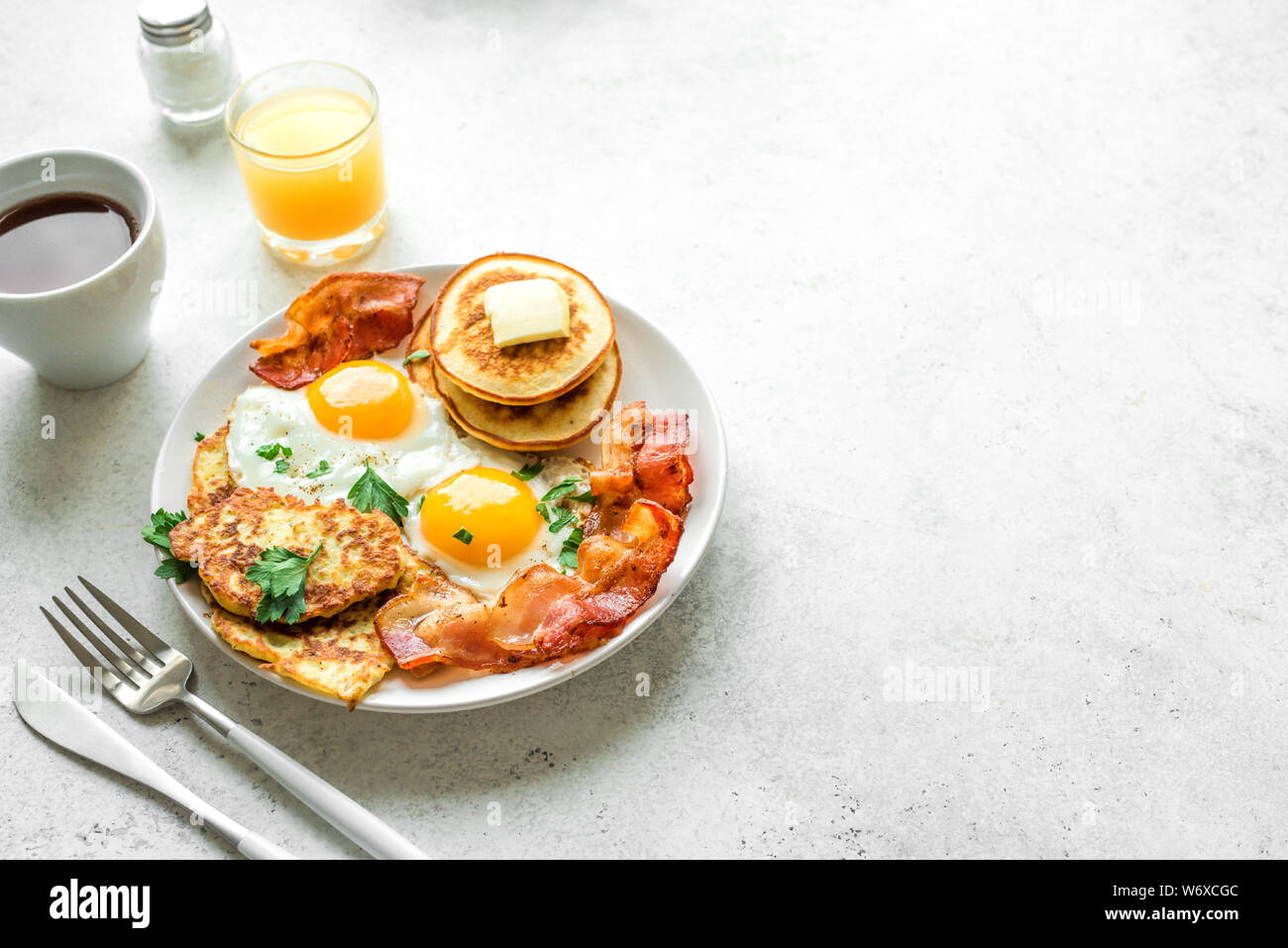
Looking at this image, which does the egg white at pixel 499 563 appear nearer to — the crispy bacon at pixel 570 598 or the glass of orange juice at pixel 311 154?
the crispy bacon at pixel 570 598

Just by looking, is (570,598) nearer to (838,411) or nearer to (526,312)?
(526,312)

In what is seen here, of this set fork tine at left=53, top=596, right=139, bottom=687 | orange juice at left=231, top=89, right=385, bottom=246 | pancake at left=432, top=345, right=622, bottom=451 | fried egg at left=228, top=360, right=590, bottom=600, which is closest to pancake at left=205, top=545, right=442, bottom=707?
fried egg at left=228, top=360, right=590, bottom=600

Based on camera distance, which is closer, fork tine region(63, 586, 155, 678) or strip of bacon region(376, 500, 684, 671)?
strip of bacon region(376, 500, 684, 671)

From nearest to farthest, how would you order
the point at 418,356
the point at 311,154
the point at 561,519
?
the point at 561,519
the point at 418,356
the point at 311,154

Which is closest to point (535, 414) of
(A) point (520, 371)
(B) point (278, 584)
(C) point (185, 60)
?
(A) point (520, 371)

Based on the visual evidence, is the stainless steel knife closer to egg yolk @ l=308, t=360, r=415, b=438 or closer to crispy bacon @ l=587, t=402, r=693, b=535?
egg yolk @ l=308, t=360, r=415, b=438
